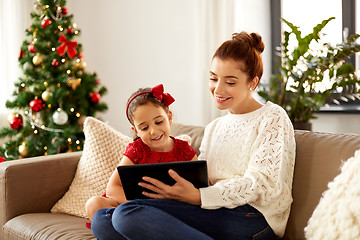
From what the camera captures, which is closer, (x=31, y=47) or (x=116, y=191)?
(x=116, y=191)

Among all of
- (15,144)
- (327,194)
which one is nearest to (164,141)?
(327,194)

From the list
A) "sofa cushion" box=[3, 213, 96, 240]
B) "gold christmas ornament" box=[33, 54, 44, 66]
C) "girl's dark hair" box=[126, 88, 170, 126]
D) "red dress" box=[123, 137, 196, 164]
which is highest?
"gold christmas ornament" box=[33, 54, 44, 66]

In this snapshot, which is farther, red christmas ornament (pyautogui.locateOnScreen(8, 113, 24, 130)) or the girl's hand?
red christmas ornament (pyautogui.locateOnScreen(8, 113, 24, 130))

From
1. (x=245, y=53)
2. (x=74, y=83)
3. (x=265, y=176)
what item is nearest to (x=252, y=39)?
(x=245, y=53)

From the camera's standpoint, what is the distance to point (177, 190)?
157 cm

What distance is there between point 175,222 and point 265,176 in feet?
1.13

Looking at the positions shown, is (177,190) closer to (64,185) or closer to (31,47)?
(64,185)

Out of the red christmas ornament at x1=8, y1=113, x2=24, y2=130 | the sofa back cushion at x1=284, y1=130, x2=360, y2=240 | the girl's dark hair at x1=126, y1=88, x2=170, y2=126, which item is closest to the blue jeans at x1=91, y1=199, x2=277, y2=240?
the sofa back cushion at x1=284, y1=130, x2=360, y2=240

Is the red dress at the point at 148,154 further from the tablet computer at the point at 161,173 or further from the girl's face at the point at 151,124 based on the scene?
the tablet computer at the point at 161,173

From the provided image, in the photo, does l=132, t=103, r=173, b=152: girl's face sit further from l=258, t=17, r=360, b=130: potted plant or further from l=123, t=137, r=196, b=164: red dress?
l=258, t=17, r=360, b=130: potted plant

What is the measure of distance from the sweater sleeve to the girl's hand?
0.10 feet

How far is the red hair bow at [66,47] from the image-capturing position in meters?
3.30

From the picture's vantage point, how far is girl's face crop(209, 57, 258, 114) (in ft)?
5.65

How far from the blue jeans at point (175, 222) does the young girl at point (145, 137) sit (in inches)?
3.6
